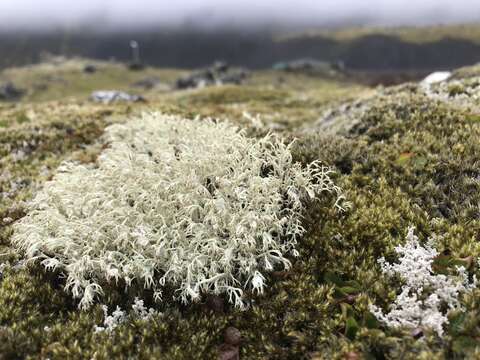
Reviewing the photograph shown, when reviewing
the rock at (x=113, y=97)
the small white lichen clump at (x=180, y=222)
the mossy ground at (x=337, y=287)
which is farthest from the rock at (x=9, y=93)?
the small white lichen clump at (x=180, y=222)

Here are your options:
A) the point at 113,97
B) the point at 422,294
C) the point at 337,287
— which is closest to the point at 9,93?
the point at 113,97

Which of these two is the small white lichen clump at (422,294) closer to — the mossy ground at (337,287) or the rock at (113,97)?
the mossy ground at (337,287)

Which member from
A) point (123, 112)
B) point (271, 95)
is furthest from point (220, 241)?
point (271, 95)

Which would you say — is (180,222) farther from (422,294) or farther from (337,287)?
(422,294)

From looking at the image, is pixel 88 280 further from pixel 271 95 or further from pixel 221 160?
pixel 271 95

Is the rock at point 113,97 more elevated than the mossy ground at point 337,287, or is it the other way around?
the mossy ground at point 337,287

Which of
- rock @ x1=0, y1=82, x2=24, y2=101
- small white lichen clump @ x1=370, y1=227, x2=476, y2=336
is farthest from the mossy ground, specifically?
rock @ x1=0, y1=82, x2=24, y2=101
